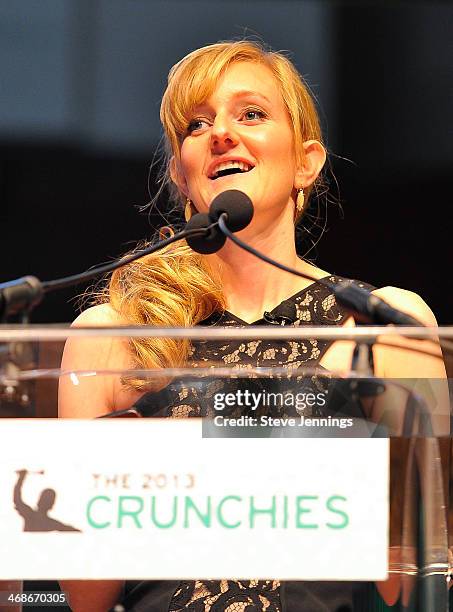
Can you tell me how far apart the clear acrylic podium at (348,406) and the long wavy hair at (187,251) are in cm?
43

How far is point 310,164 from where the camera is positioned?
1.58 meters

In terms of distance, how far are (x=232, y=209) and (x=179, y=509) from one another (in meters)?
0.35

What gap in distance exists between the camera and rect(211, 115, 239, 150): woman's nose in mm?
1440

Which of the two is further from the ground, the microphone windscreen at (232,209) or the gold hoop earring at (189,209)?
the gold hoop earring at (189,209)

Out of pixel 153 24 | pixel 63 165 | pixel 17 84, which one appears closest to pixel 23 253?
pixel 63 165

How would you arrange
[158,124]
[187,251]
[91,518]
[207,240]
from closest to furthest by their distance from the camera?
1. [91,518]
2. [207,240]
3. [187,251]
4. [158,124]

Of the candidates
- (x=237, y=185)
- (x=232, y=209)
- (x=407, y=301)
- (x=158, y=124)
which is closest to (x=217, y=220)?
(x=232, y=209)

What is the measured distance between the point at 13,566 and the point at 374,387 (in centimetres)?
35

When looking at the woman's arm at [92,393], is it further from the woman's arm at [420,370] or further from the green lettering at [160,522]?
the woman's arm at [420,370]

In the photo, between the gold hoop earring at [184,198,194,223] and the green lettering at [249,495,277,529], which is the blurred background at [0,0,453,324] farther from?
the green lettering at [249,495,277,529]

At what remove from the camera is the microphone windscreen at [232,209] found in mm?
1119

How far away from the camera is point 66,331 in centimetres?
94

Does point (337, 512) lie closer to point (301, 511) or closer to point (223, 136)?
point (301, 511)

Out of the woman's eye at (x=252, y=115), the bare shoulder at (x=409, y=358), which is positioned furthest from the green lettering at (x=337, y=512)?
the woman's eye at (x=252, y=115)
